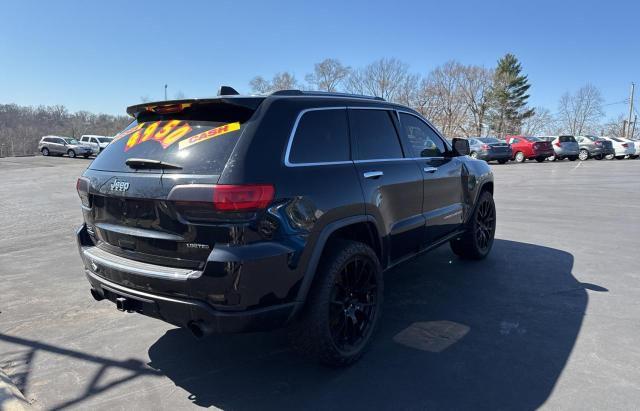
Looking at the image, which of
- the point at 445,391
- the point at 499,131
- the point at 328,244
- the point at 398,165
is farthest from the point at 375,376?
the point at 499,131

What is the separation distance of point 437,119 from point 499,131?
1032 centimetres

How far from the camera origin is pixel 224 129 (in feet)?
9.14

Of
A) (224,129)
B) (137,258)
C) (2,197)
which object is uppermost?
(224,129)

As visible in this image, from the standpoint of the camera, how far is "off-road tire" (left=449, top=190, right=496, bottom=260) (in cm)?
538

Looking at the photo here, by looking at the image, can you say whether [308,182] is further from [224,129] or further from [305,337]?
[305,337]

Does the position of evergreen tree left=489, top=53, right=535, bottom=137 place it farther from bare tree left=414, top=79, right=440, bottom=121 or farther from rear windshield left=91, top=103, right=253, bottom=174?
rear windshield left=91, top=103, right=253, bottom=174

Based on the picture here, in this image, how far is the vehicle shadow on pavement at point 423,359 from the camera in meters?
2.79

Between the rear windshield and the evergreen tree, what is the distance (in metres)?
70.8

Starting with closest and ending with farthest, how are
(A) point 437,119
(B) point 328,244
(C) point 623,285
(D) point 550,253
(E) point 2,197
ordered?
1. (B) point 328,244
2. (C) point 623,285
3. (D) point 550,253
4. (E) point 2,197
5. (A) point 437,119

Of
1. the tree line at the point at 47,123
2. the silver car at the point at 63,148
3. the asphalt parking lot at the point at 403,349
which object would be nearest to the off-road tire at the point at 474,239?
the asphalt parking lot at the point at 403,349

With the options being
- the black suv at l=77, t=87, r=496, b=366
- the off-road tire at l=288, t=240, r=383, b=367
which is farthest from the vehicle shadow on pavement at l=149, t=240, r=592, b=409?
the black suv at l=77, t=87, r=496, b=366

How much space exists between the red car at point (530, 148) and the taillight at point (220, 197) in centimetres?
2763

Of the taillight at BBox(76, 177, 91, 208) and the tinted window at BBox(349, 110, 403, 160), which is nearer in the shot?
the taillight at BBox(76, 177, 91, 208)

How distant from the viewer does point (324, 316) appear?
2.91m
